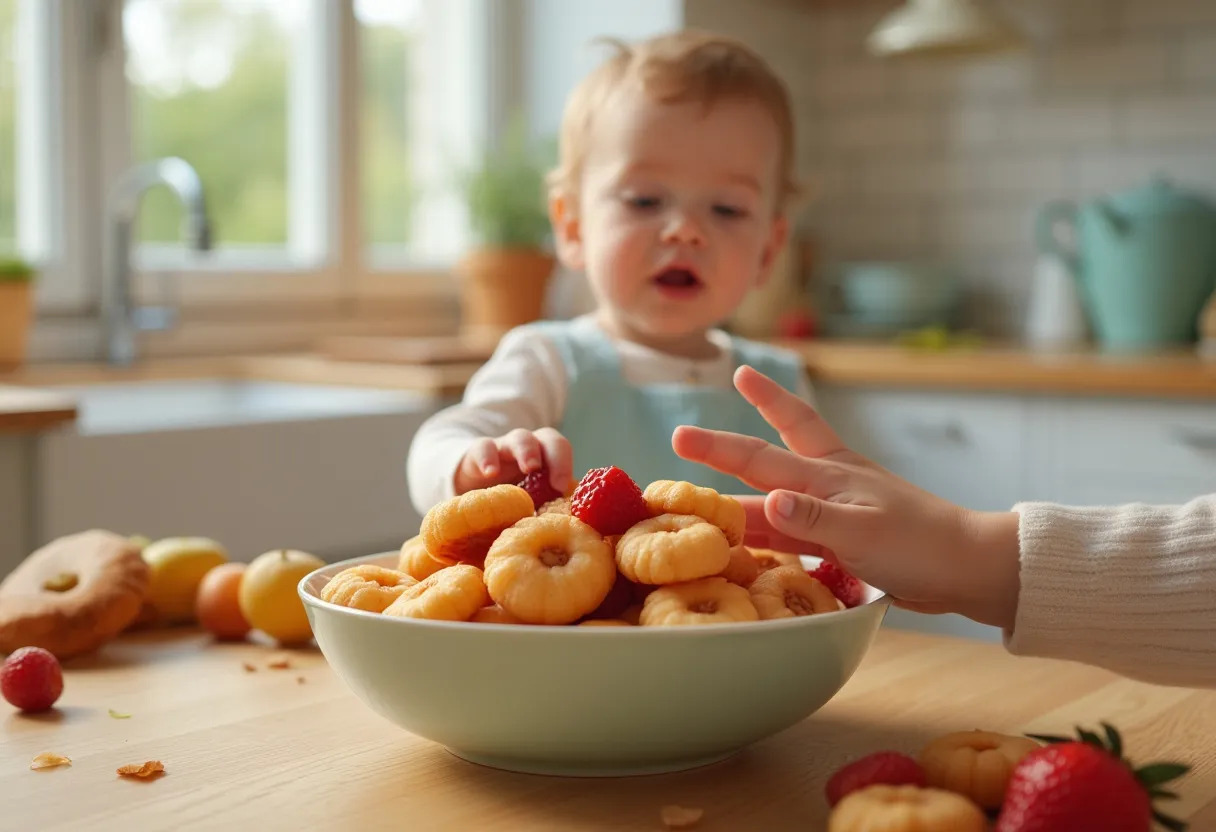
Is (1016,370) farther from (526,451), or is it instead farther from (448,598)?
(448,598)

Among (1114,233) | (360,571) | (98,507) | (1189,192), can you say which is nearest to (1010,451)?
(1114,233)

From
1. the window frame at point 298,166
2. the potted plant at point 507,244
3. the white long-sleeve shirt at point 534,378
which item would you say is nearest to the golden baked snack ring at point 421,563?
the white long-sleeve shirt at point 534,378

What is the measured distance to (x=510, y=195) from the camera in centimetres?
327

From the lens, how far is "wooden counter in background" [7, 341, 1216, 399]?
2475 mm

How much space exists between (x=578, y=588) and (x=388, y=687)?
0.12 m

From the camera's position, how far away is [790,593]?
83cm

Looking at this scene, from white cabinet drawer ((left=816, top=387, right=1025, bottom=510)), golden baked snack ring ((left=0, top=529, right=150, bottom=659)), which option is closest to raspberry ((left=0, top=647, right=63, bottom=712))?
golden baked snack ring ((left=0, top=529, right=150, bottom=659))

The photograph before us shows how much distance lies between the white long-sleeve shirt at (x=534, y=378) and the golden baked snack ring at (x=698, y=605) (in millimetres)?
645

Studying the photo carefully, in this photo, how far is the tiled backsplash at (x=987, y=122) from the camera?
10.7ft

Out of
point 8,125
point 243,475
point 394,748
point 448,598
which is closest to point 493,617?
→ point 448,598

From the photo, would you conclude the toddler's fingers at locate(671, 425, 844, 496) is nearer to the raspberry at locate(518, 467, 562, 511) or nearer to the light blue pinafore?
the raspberry at locate(518, 467, 562, 511)

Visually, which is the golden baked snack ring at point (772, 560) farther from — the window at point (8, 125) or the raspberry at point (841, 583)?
the window at point (8, 125)

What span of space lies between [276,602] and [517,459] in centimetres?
25

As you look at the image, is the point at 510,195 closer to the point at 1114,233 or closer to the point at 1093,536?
the point at 1114,233
